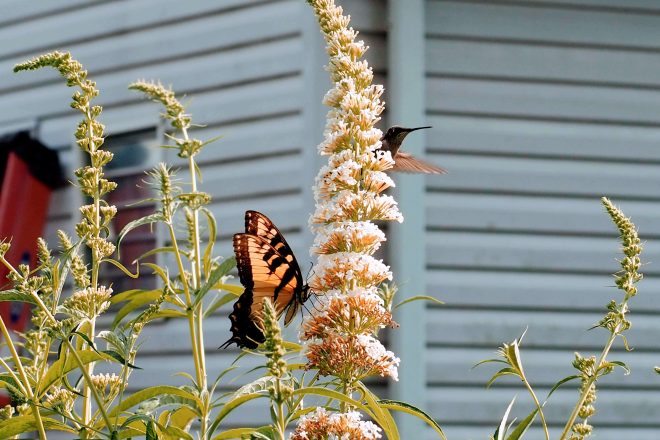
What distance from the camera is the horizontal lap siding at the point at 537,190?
3881 millimetres

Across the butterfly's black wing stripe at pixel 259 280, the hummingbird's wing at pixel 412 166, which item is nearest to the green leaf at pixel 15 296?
the butterfly's black wing stripe at pixel 259 280

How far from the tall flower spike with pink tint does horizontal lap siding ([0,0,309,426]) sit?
Result: 2.74 meters

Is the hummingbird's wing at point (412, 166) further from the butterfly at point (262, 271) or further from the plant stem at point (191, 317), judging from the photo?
the plant stem at point (191, 317)

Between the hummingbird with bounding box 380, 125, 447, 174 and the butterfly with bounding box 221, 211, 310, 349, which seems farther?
the hummingbird with bounding box 380, 125, 447, 174

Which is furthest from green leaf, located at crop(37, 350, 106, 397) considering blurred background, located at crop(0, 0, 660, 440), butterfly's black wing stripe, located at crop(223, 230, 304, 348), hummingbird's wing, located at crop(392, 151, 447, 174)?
blurred background, located at crop(0, 0, 660, 440)

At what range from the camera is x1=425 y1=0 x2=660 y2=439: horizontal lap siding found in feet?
12.7

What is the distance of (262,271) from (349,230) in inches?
20.7

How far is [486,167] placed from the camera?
398 centimetres

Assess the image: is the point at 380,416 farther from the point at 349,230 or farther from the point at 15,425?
the point at 15,425

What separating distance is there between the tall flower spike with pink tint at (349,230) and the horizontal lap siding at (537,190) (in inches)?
112

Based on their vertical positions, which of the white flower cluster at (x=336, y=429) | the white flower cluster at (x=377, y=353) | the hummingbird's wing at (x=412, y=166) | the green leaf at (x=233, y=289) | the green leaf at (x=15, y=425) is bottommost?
the green leaf at (x=15, y=425)

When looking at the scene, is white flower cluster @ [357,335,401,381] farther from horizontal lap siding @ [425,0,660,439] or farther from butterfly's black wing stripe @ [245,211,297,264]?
horizontal lap siding @ [425,0,660,439]

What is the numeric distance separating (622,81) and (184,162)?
6.10 ft

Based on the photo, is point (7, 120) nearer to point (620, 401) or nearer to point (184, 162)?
point (184, 162)
